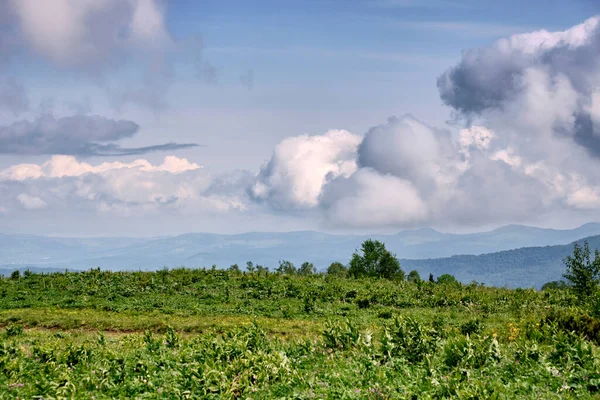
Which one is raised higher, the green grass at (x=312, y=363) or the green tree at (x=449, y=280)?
the green tree at (x=449, y=280)

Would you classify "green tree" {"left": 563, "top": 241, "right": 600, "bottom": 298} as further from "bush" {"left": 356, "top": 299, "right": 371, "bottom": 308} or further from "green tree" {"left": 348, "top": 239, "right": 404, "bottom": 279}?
"green tree" {"left": 348, "top": 239, "right": 404, "bottom": 279}

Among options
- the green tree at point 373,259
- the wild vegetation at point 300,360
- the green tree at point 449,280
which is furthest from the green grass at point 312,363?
the green tree at point 373,259

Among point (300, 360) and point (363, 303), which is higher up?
point (363, 303)

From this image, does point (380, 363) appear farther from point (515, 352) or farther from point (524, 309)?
point (524, 309)

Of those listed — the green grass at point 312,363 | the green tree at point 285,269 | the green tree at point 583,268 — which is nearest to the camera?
the green grass at point 312,363

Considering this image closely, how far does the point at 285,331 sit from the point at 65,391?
50.1ft

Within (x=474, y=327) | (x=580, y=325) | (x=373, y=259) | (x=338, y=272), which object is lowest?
(x=474, y=327)

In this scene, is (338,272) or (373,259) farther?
(373,259)

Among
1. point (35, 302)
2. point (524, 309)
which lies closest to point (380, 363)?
point (524, 309)

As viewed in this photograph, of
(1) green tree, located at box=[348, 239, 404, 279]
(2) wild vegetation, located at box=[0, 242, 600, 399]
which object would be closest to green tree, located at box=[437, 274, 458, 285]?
(2) wild vegetation, located at box=[0, 242, 600, 399]

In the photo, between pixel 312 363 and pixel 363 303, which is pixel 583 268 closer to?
pixel 363 303

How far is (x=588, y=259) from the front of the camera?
43594 millimetres

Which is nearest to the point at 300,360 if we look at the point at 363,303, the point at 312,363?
the point at 312,363

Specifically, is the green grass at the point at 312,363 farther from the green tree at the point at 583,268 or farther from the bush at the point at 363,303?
the green tree at the point at 583,268
